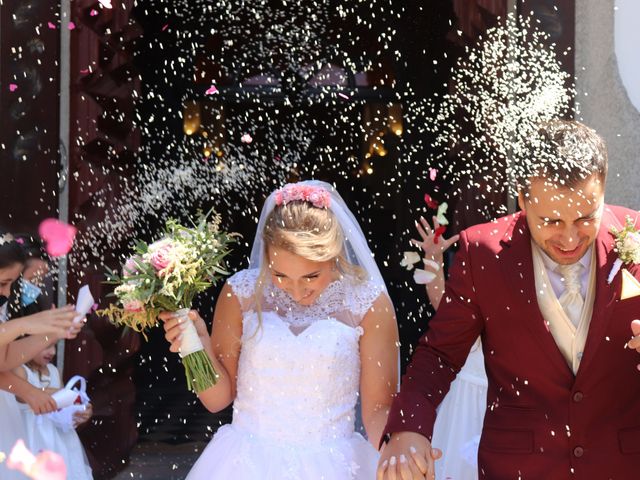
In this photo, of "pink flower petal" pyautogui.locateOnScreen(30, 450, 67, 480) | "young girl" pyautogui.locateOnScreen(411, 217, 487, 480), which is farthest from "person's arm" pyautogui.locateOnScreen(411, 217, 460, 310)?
"pink flower petal" pyautogui.locateOnScreen(30, 450, 67, 480)

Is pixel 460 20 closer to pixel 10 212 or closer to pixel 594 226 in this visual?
pixel 10 212

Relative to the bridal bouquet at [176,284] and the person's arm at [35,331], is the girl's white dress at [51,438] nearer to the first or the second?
the person's arm at [35,331]

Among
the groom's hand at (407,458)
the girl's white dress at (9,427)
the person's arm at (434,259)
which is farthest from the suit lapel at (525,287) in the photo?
the girl's white dress at (9,427)

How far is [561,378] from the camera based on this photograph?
3.31m

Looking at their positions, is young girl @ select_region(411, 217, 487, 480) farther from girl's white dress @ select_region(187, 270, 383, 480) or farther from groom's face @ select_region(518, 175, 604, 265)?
groom's face @ select_region(518, 175, 604, 265)

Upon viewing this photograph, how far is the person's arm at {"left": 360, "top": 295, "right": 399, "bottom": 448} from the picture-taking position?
12.8 ft

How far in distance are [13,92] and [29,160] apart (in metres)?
0.40

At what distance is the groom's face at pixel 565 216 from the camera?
320cm

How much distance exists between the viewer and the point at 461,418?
17.2 ft

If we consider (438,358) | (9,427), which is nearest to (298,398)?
(438,358)

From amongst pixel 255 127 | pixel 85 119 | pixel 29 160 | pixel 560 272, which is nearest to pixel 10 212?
pixel 29 160

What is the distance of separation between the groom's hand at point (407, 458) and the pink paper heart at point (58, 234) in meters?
3.78

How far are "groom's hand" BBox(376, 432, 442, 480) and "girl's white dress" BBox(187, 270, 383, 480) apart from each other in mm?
817

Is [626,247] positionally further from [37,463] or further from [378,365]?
[37,463]
